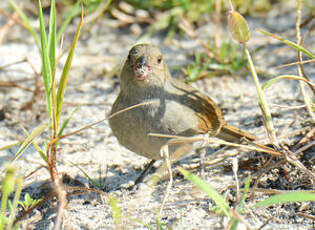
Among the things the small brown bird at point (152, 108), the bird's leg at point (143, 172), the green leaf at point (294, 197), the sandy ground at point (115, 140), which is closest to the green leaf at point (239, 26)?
the sandy ground at point (115, 140)

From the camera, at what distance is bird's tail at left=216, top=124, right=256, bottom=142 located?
3.68 m

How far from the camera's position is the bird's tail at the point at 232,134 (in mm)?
3677

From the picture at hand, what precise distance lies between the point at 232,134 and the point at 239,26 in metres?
1.23

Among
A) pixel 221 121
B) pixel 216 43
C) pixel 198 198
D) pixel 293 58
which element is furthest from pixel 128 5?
pixel 198 198

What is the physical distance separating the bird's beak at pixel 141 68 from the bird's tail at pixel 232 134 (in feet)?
2.80

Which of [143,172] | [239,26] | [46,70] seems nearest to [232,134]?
[143,172]

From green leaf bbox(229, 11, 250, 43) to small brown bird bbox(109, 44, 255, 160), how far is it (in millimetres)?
764

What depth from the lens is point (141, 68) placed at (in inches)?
129

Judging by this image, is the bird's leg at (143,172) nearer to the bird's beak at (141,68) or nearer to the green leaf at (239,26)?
the bird's beak at (141,68)

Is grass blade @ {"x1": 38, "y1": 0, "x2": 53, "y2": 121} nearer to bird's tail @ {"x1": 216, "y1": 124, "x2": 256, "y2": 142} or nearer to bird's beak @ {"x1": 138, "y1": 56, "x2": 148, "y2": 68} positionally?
bird's beak @ {"x1": 138, "y1": 56, "x2": 148, "y2": 68}

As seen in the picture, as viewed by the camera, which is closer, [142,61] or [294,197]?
[294,197]

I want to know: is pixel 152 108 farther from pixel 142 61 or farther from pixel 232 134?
pixel 232 134

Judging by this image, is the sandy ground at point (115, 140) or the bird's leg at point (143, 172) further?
the bird's leg at point (143, 172)

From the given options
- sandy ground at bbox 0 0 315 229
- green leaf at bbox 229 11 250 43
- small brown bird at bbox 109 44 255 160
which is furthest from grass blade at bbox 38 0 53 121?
green leaf at bbox 229 11 250 43
